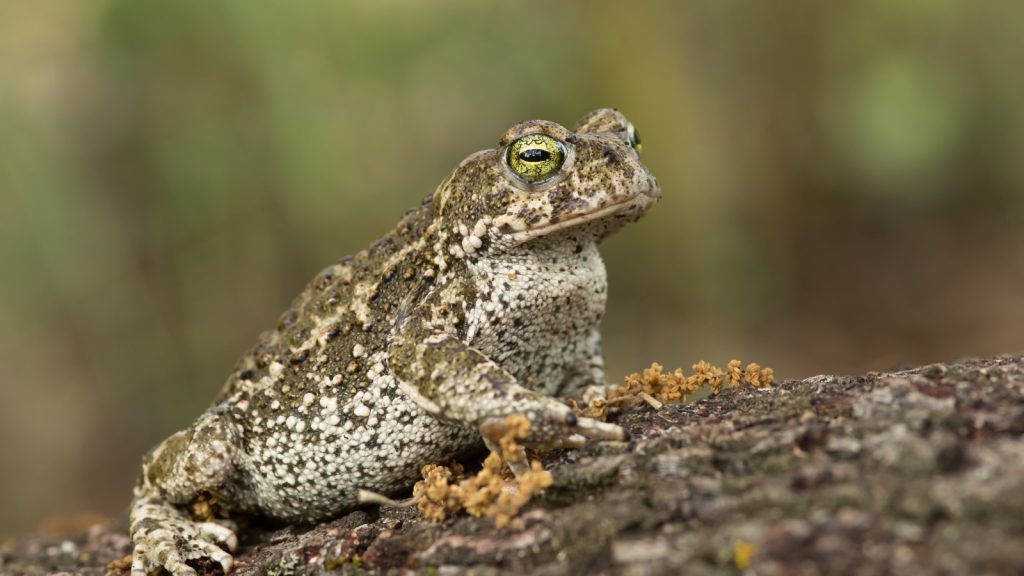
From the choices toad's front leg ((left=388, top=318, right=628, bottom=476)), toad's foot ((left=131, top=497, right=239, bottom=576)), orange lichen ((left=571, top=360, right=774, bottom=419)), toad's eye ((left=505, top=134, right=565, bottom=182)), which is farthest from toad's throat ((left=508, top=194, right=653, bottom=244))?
toad's foot ((left=131, top=497, right=239, bottom=576))

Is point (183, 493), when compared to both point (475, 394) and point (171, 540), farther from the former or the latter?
point (475, 394)

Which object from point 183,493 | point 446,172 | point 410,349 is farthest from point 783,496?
point 446,172

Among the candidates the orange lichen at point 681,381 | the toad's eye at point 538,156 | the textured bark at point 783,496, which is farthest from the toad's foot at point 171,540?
the toad's eye at point 538,156

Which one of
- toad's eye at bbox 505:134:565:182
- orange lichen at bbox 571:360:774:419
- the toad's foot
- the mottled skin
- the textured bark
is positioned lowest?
the textured bark

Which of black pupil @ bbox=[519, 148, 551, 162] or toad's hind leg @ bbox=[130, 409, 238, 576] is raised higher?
black pupil @ bbox=[519, 148, 551, 162]

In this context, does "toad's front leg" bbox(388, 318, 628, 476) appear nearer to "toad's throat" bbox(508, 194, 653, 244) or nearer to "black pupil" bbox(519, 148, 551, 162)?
"toad's throat" bbox(508, 194, 653, 244)

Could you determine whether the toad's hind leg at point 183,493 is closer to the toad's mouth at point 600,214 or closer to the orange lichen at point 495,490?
the orange lichen at point 495,490
